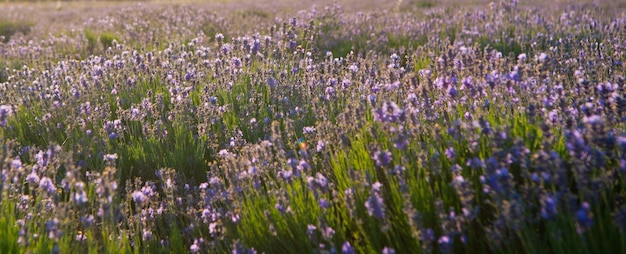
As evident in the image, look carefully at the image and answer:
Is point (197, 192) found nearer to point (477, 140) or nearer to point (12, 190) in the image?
point (12, 190)

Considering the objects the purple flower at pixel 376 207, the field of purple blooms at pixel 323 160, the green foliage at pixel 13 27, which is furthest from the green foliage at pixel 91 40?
the purple flower at pixel 376 207

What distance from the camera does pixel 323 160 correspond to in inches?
109

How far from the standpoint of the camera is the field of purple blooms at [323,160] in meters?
1.86

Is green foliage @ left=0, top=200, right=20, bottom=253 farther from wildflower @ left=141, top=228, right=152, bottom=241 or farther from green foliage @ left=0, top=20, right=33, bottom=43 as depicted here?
green foliage @ left=0, top=20, right=33, bottom=43

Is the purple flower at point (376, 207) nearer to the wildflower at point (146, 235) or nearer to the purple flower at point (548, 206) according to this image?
the purple flower at point (548, 206)

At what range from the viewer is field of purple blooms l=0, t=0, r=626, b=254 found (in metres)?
1.86

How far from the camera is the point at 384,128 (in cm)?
241

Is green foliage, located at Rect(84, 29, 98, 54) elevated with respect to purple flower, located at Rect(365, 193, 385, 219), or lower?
lower

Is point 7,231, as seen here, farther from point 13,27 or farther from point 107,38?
point 13,27

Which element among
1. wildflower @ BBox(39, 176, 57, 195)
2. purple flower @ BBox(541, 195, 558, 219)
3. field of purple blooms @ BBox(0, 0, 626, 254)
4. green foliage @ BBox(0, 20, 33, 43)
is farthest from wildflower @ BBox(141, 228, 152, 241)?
green foliage @ BBox(0, 20, 33, 43)

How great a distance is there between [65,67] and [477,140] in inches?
165

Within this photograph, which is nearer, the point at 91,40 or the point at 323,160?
the point at 323,160

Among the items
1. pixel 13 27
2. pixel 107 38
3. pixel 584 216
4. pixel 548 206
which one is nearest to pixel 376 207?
pixel 548 206

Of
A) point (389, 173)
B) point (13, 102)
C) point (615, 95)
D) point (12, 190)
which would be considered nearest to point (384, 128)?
→ point (389, 173)
